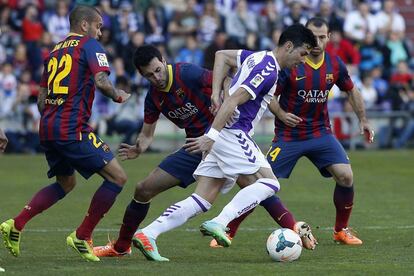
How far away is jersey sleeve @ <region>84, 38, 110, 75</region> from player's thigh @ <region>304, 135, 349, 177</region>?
109 inches

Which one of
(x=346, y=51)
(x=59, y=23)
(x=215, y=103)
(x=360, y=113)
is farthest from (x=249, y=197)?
(x=346, y=51)

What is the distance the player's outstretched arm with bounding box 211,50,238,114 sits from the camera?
387 inches

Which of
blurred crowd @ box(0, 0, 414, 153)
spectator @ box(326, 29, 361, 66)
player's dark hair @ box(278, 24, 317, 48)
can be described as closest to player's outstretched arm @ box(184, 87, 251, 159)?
player's dark hair @ box(278, 24, 317, 48)

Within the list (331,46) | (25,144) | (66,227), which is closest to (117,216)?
(66,227)

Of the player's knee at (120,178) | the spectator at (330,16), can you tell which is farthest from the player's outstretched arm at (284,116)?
the spectator at (330,16)

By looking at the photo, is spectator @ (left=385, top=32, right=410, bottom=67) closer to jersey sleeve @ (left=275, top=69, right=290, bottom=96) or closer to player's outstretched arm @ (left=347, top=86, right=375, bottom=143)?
player's outstretched arm @ (left=347, top=86, right=375, bottom=143)

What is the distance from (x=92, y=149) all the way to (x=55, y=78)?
74 centimetres

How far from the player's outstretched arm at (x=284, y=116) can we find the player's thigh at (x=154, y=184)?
5.07ft

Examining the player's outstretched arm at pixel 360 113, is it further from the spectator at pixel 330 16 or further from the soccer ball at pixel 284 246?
the spectator at pixel 330 16

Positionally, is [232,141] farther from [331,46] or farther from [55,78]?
[331,46]

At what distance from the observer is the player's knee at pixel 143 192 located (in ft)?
33.5

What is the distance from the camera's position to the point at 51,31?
25.9 metres

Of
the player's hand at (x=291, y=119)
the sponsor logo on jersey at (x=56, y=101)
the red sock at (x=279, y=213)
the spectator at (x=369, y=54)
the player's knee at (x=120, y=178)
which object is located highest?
the sponsor logo on jersey at (x=56, y=101)

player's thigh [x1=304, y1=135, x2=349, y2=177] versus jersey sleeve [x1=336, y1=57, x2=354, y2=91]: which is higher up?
jersey sleeve [x1=336, y1=57, x2=354, y2=91]
